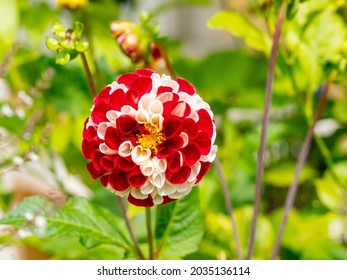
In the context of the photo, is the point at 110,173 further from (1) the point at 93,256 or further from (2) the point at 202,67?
(2) the point at 202,67

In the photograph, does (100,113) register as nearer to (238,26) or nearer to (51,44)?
(51,44)

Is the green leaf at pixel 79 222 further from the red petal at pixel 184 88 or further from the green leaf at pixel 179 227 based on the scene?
the red petal at pixel 184 88

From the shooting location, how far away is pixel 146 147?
352 millimetres

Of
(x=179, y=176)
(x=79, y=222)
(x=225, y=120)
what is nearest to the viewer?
(x=179, y=176)

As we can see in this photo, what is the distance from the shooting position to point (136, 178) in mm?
351

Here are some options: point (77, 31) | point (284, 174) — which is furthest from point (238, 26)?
point (284, 174)

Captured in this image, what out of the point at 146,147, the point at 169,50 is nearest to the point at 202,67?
the point at 169,50

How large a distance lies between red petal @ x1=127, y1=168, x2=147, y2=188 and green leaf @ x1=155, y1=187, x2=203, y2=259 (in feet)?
0.40

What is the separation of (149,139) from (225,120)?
16.9 inches

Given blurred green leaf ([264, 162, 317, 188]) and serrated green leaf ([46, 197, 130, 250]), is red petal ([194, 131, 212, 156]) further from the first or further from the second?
blurred green leaf ([264, 162, 317, 188])

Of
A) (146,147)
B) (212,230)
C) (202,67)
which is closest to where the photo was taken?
(146,147)
